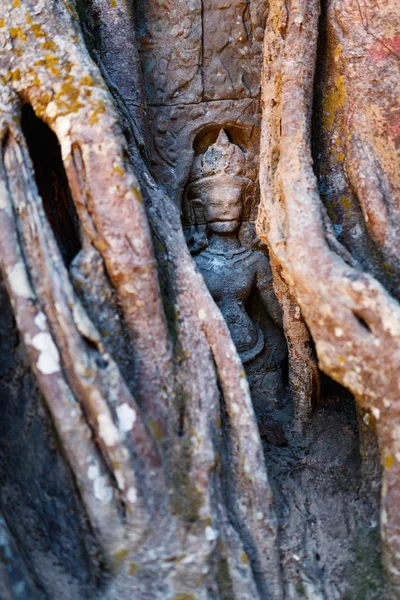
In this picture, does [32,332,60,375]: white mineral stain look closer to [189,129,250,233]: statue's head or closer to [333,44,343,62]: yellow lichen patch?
[189,129,250,233]: statue's head

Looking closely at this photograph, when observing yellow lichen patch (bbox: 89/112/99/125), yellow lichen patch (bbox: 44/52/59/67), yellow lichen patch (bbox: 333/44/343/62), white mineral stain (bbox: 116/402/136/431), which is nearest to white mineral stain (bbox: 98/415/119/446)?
white mineral stain (bbox: 116/402/136/431)

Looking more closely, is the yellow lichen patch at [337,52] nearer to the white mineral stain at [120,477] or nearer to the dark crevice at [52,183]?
the dark crevice at [52,183]

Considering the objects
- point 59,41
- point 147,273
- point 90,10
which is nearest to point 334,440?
point 147,273

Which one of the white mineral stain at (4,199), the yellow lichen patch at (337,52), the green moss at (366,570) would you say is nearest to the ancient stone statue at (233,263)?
the yellow lichen patch at (337,52)

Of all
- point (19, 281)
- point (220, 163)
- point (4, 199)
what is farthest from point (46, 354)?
point (220, 163)

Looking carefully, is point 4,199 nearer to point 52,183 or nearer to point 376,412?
point 52,183

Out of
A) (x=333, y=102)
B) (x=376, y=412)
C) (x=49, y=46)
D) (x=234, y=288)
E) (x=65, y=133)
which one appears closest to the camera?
(x=376, y=412)
